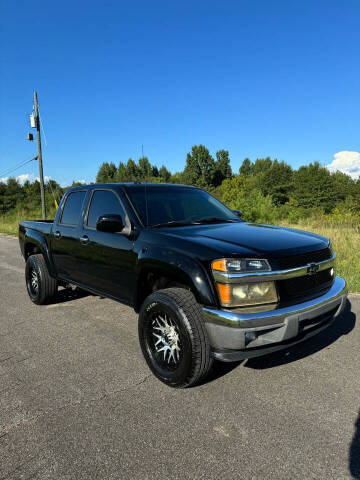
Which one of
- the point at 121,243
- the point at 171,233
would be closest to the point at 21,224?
the point at 121,243

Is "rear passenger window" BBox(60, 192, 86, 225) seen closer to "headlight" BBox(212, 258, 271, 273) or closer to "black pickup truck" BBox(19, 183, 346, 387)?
"black pickup truck" BBox(19, 183, 346, 387)

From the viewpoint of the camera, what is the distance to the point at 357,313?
425cm

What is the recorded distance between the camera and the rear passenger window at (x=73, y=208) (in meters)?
4.25

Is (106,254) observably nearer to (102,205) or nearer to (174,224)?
(102,205)

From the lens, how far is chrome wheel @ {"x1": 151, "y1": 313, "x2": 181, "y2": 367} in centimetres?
266

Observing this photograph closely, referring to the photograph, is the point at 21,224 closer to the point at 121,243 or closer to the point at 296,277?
the point at 121,243

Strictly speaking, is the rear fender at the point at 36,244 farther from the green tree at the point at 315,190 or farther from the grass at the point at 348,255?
the green tree at the point at 315,190

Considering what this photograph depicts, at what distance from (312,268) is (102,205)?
7.98ft

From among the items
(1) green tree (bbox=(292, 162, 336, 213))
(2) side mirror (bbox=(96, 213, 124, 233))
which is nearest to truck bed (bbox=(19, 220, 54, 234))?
(2) side mirror (bbox=(96, 213, 124, 233))

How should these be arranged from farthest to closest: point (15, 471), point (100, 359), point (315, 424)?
point (100, 359)
point (315, 424)
point (15, 471)

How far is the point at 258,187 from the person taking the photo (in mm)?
66250

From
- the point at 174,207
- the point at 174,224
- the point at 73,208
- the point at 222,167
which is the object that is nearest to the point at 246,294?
the point at 174,224

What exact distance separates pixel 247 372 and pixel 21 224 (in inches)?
185

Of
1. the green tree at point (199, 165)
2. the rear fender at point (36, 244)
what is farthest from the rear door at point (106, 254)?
the green tree at point (199, 165)
